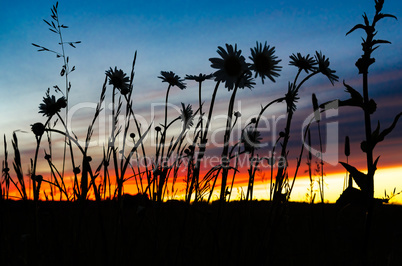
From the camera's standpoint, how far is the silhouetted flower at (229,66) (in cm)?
202

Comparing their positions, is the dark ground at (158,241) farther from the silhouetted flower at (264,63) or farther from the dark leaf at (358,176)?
the silhouetted flower at (264,63)

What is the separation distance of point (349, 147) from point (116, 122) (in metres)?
1.87

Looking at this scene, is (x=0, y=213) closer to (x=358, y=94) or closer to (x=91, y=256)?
(x=91, y=256)

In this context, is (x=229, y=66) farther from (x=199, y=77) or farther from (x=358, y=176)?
(x=358, y=176)

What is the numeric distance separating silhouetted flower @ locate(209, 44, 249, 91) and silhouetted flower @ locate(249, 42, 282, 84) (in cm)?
7

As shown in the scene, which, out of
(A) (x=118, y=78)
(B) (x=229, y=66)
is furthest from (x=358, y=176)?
(A) (x=118, y=78)

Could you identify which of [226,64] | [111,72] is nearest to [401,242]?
[226,64]

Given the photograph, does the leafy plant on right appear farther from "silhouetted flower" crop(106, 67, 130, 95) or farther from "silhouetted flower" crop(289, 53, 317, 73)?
"silhouetted flower" crop(106, 67, 130, 95)

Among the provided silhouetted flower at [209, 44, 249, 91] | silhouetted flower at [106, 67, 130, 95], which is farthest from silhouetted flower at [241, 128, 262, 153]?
silhouetted flower at [106, 67, 130, 95]

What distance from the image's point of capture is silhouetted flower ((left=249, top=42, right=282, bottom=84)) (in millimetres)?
2057

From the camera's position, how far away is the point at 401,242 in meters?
4.07

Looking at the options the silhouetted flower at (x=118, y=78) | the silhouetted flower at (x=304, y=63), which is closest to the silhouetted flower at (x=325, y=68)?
the silhouetted flower at (x=304, y=63)

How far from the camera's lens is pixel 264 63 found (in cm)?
210

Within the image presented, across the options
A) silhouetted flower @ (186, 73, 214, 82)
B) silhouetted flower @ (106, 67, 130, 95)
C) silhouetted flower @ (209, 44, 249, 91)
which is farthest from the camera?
silhouetted flower @ (106, 67, 130, 95)
